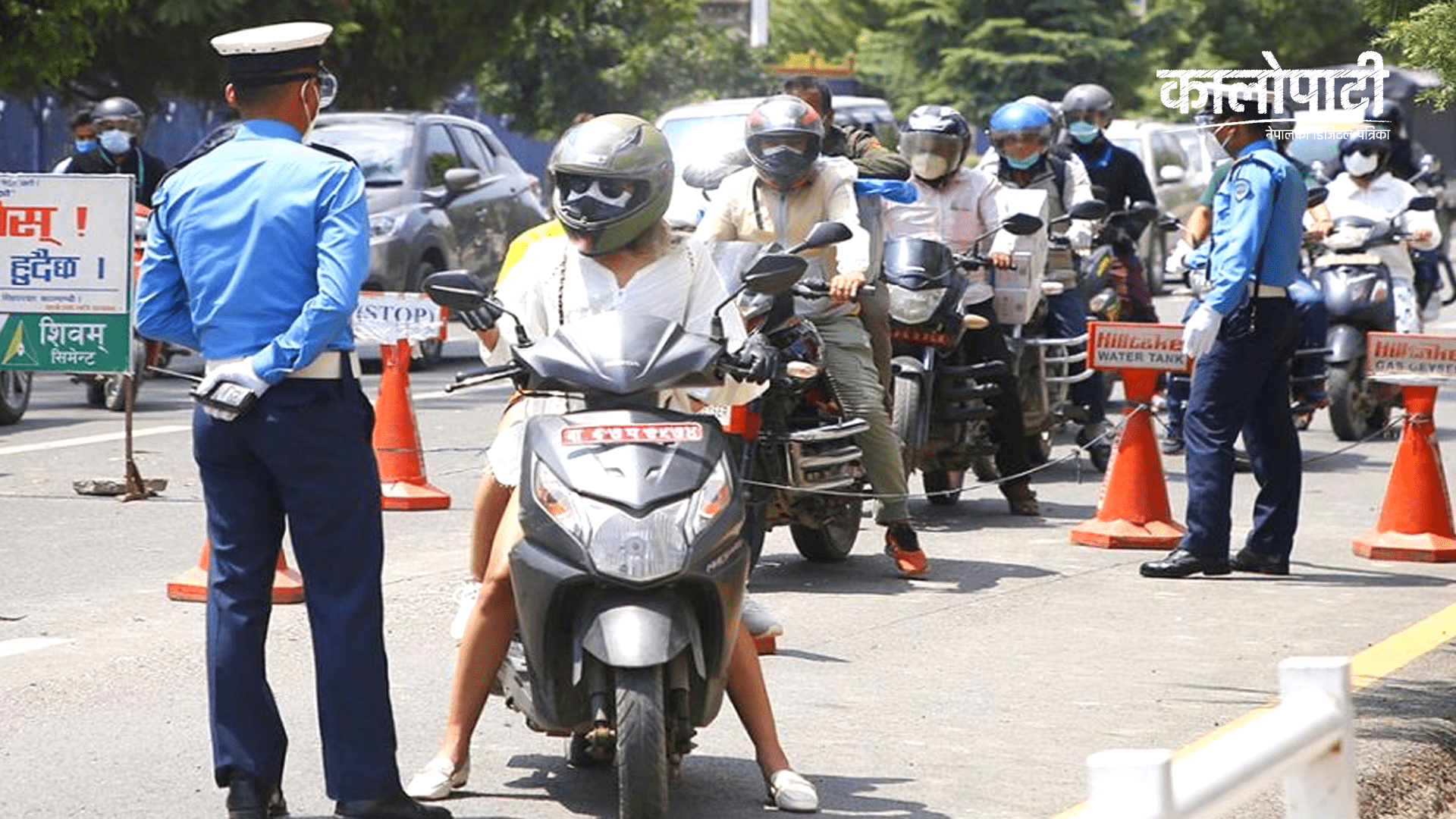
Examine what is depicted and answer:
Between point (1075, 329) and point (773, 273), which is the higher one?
point (773, 273)

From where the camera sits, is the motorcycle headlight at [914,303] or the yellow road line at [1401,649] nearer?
the yellow road line at [1401,649]

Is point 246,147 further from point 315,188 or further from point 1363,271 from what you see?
point 1363,271

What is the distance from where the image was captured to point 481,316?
6328mm

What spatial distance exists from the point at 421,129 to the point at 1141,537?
11.2 meters

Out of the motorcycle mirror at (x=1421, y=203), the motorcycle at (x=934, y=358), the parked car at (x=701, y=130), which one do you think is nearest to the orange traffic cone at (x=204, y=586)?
the motorcycle at (x=934, y=358)

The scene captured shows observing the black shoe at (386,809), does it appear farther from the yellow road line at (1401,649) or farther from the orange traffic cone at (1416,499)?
the orange traffic cone at (1416,499)

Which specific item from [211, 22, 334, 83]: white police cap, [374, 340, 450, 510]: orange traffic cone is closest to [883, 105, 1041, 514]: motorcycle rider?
[374, 340, 450, 510]: orange traffic cone

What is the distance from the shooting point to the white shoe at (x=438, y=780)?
631 cm

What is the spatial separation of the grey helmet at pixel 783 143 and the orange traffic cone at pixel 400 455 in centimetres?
299

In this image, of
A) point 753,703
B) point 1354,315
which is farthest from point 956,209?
point 753,703

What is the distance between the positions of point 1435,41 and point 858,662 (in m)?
2.64

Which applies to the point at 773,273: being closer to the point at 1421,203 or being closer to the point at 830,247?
the point at 830,247

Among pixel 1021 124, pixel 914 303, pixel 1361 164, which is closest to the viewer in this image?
pixel 914 303

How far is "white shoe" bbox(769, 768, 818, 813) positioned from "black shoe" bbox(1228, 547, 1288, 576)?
454 cm
